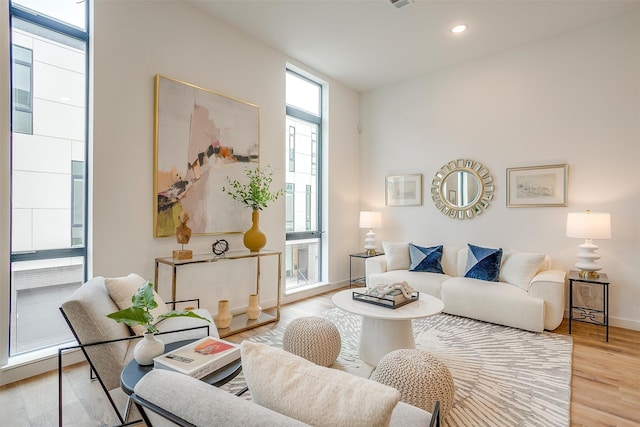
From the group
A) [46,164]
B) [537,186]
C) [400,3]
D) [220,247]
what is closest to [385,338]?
[220,247]

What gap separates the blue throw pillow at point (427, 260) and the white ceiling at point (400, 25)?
2592 mm

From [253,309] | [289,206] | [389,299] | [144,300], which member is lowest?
[253,309]

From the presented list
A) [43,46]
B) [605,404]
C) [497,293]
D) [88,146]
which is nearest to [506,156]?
[497,293]

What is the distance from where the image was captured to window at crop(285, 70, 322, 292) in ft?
14.9

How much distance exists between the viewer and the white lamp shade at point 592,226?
10.4 ft

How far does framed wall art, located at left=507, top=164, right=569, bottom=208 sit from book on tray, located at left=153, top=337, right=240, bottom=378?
153 inches

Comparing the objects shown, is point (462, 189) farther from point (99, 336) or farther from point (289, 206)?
point (99, 336)

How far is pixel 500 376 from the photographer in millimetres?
2377

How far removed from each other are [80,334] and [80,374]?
1056mm

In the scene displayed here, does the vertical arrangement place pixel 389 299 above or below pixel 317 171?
below

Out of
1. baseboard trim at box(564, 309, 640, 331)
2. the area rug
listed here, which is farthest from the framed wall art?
the area rug

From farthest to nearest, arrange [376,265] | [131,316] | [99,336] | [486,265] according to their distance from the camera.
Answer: [376,265], [486,265], [99,336], [131,316]

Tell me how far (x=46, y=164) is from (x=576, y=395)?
13.7ft

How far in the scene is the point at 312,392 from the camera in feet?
2.95
